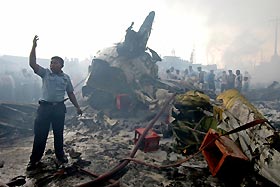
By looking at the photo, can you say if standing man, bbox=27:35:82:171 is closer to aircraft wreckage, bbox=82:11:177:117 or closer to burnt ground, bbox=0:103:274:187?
burnt ground, bbox=0:103:274:187

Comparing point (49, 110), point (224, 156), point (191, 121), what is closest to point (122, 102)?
point (191, 121)

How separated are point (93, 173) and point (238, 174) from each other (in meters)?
2.26

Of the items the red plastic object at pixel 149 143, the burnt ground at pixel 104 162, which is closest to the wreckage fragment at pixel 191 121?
the burnt ground at pixel 104 162

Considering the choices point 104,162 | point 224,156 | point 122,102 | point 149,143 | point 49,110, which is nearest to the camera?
point 224,156

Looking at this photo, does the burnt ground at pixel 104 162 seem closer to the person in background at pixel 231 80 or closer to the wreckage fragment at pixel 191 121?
the wreckage fragment at pixel 191 121

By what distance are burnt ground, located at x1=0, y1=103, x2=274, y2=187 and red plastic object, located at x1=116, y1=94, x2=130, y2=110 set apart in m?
1.96

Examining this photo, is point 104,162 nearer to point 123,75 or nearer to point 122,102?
point 122,102

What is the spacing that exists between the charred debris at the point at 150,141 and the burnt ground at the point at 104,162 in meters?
0.02

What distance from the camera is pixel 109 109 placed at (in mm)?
9812

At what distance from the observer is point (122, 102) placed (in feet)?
31.1

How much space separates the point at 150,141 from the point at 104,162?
3.81 ft

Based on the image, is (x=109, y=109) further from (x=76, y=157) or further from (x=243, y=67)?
(x=243, y=67)

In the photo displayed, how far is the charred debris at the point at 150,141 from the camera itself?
11.9 ft

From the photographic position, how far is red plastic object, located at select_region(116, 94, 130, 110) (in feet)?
31.0
